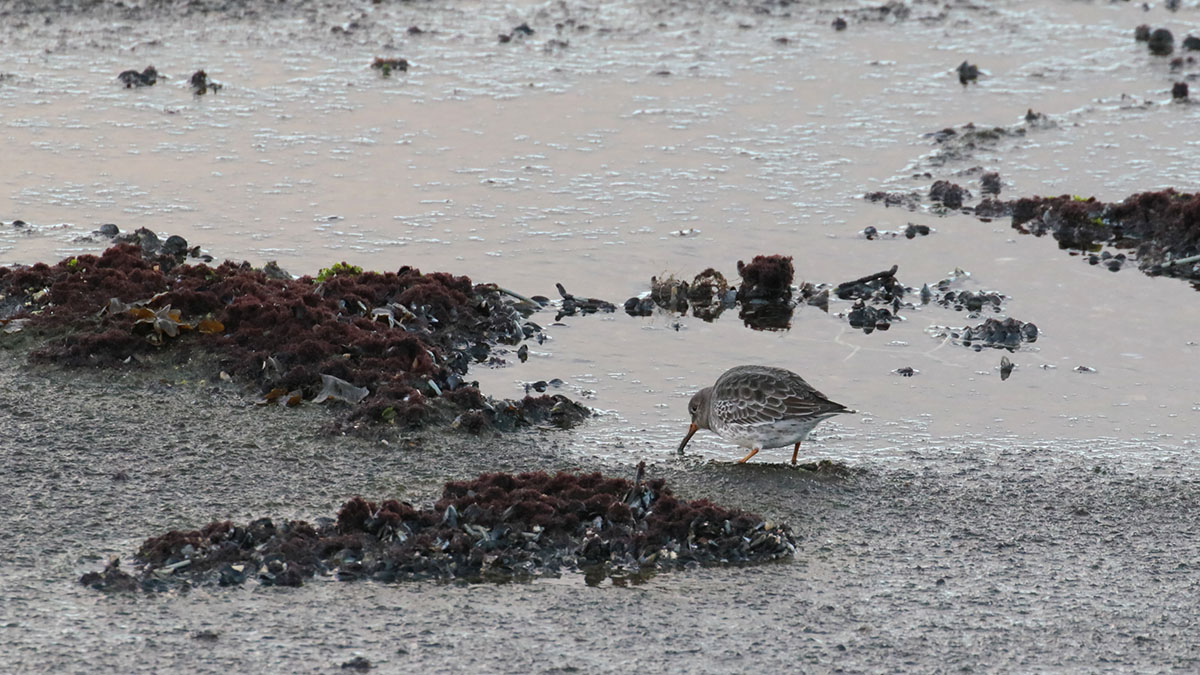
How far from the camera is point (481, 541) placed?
721 cm

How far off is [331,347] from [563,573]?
3238mm

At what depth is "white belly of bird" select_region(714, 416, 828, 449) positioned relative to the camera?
28.4 feet

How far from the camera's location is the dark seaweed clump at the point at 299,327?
927cm

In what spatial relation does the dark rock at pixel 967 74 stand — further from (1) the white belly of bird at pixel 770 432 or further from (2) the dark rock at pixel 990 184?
(1) the white belly of bird at pixel 770 432

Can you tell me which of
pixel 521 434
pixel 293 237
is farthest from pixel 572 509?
pixel 293 237

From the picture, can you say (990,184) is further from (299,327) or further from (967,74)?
(299,327)

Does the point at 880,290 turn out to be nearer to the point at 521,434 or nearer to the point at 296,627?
the point at 521,434

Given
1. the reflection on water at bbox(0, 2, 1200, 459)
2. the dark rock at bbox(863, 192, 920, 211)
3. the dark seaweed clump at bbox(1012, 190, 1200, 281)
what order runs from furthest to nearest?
the dark rock at bbox(863, 192, 920, 211), the dark seaweed clump at bbox(1012, 190, 1200, 281), the reflection on water at bbox(0, 2, 1200, 459)

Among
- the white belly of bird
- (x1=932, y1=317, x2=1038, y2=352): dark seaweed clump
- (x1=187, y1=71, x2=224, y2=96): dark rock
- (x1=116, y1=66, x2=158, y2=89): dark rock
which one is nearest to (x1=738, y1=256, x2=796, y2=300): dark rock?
(x1=932, y1=317, x2=1038, y2=352): dark seaweed clump

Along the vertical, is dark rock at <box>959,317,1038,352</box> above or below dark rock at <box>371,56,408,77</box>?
below

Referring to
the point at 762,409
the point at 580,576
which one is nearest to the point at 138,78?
the point at 762,409

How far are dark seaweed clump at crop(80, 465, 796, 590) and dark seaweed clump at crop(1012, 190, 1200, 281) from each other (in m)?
6.92

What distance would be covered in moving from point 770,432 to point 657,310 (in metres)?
2.97

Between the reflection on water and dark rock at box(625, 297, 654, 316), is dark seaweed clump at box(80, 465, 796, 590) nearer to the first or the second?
the reflection on water
